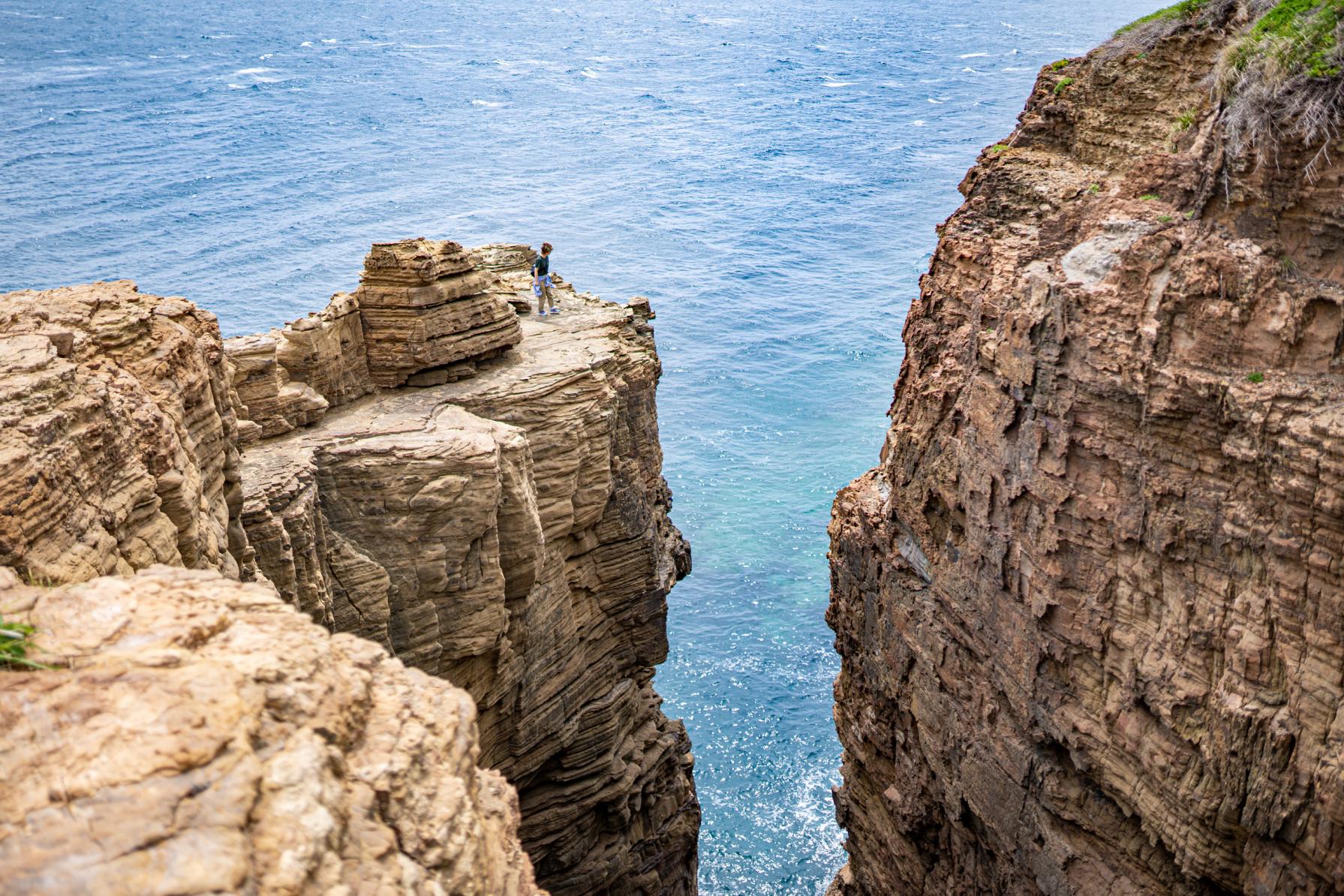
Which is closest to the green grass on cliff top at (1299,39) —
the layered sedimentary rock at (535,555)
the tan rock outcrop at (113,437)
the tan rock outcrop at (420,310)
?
the layered sedimentary rock at (535,555)

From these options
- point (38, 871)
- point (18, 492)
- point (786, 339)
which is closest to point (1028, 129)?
point (18, 492)

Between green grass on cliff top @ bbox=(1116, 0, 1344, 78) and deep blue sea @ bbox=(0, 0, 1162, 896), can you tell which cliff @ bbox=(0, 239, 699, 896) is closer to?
deep blue sea @ bbox=(0, 0, 1162, 896)

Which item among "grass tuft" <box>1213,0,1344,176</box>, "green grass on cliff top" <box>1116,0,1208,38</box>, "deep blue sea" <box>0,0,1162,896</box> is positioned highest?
"green grass on cliff top" <box>1116,0,1208,38</box>

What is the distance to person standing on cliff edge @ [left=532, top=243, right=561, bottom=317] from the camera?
27.9 metres

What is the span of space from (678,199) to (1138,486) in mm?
67572

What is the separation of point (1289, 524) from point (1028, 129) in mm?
9828

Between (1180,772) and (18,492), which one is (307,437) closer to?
(18,492)

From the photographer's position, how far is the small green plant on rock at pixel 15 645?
Answer: 7.17 meters

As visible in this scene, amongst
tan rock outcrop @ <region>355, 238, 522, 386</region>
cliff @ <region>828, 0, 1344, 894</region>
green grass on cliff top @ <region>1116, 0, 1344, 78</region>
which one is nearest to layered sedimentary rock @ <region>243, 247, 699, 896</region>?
tan rock outcrop @ <region>355, 238, 522, 386</region>

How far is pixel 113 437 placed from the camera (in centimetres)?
1253

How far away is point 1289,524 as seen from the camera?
1461 centimetres

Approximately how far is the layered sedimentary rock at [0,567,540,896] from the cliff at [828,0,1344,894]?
10.7m

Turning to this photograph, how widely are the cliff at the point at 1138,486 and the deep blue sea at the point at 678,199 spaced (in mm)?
16693

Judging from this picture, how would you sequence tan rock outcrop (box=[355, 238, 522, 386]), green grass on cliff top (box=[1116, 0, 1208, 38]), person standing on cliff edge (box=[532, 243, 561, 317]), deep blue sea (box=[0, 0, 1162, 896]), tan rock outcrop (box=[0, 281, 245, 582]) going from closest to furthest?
tan rock outcrop (box=[0, 281, 245, 582]) < green grass on cliff top (box=[1116, 0, 1208, 38]) < tan rock outcrop (box=[355, 238, 522, 386]) < person standing on cliff edge (box=[532, 243, 561, 317]) < deep blue sea (box=[0, 0, 1162, 896])
